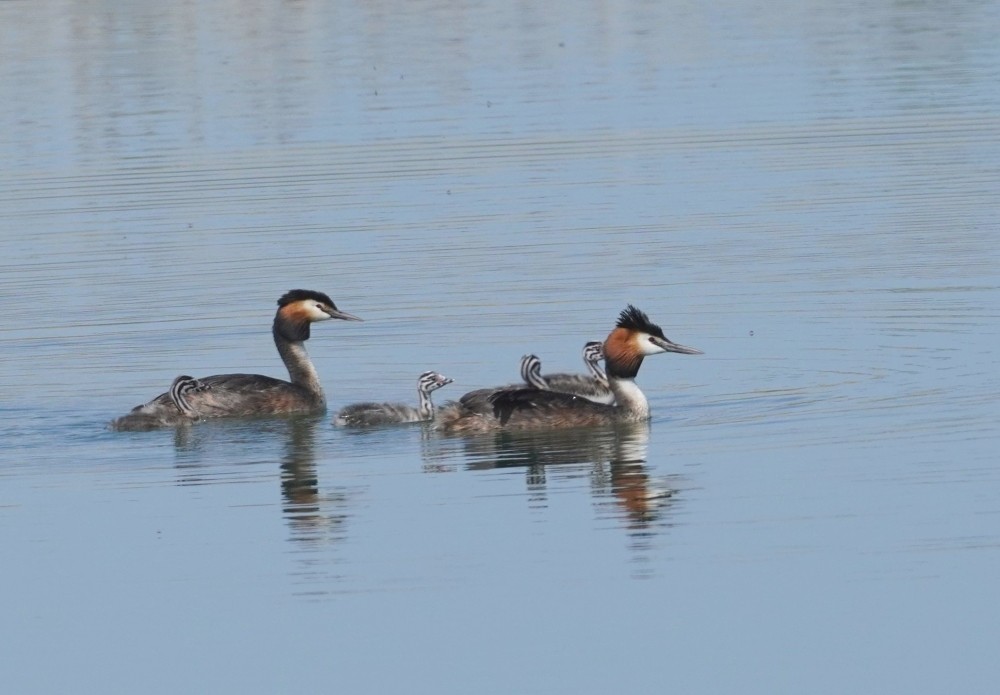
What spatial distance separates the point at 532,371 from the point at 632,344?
29.8 inches

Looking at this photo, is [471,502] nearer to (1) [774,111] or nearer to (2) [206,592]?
(2) [206,592]

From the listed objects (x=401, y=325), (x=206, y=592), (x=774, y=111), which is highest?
(x=774, y=111)

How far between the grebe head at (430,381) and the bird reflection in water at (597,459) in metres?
0.66

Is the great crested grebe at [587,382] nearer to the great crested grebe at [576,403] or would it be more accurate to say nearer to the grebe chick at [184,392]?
the great crested grebe at [576,403]

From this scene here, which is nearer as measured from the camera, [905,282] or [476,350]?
[476,350]

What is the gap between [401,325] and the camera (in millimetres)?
18891

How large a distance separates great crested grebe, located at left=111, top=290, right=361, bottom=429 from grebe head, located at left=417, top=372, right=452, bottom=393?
1.09 metres

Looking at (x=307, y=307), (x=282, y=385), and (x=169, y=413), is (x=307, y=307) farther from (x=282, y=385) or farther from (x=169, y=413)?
(x=169, y=413)

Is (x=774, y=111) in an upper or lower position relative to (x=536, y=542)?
upper

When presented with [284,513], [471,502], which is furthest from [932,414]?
[284,513]

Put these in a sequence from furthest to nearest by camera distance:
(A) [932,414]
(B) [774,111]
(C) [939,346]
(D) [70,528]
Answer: (B) [774,111] → (C) [939,346] → (A) [932,414] → (D) [70,528]

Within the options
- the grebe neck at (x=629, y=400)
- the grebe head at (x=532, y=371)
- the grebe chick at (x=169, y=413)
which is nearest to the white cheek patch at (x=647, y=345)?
the grebe neck at (x=629, y=400)

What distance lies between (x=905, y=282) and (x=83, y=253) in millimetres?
8733

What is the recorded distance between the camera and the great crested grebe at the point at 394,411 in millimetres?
15422
